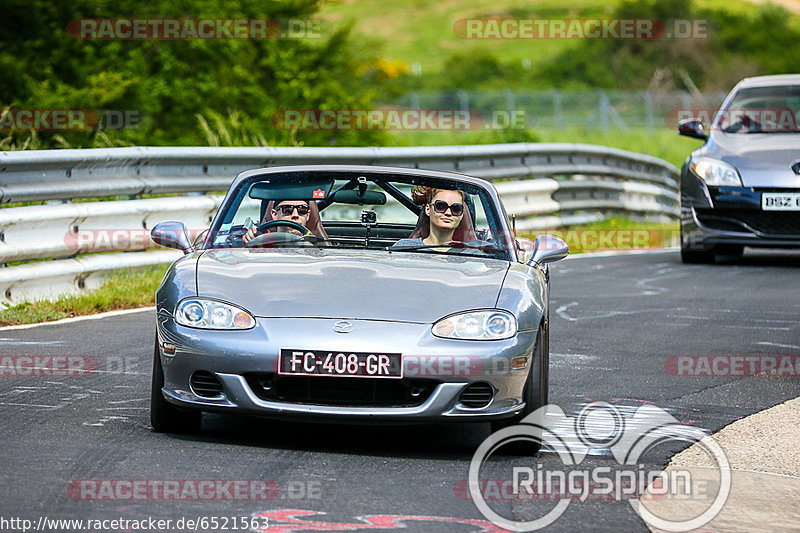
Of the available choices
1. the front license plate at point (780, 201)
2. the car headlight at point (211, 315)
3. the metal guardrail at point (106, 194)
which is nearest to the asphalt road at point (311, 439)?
the car headlight at point (211, 315)

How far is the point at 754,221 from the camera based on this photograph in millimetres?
13859

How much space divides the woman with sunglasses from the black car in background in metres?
7.29

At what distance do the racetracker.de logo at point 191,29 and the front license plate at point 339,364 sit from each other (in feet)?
78.0

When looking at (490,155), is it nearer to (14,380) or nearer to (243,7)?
(14,380)

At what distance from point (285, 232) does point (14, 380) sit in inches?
63.5

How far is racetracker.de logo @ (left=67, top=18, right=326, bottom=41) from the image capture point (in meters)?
30.1

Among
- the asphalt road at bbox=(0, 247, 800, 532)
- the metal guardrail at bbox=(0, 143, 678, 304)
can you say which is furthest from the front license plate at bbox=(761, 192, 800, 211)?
the metal guardrail at bbox=(0, 143, 678, 304)

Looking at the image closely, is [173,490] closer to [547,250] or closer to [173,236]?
[173,236]

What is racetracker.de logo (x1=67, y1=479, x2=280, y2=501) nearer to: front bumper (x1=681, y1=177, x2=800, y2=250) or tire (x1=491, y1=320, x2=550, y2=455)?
tire (x1=491, y1=320, x2=550, y2=455)

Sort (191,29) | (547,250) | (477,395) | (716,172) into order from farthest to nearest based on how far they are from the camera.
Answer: (191,29)
(716,172)
(547,250)
(477,395)

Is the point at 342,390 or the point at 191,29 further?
the point at 191,29

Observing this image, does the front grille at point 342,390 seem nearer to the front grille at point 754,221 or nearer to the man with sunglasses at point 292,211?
the man with sunglasses at point 292,211

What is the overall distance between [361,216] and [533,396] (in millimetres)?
1480

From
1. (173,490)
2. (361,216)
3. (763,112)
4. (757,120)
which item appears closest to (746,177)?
(757,120)
